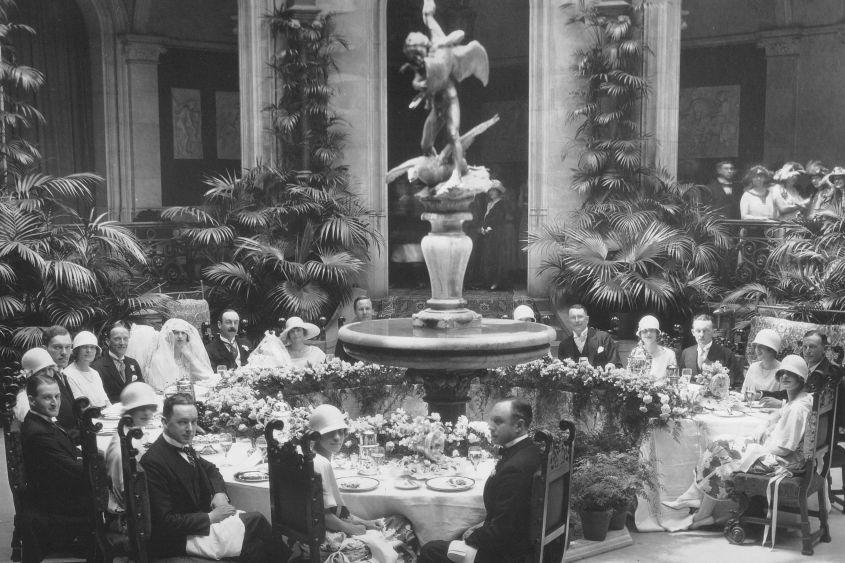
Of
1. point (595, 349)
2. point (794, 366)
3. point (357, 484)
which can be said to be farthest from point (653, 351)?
point (357, 484)

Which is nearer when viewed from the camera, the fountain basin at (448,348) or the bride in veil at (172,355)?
the fountain basin at (448,348)

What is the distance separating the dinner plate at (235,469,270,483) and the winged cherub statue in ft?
8.09

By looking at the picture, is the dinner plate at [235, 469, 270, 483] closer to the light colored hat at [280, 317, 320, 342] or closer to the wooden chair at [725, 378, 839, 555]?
the light colored hat at [280, 317, 320, 342]

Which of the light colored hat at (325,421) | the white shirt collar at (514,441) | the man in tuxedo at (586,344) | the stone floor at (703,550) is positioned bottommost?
the stone floor at (703,550)

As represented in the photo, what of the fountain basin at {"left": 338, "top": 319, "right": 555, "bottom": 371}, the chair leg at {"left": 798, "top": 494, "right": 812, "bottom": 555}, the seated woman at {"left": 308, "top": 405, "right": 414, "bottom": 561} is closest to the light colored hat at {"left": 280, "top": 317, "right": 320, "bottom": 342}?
the fountain basin at {"left": 338, "top": 319, "right": 555, "bottom": 371}

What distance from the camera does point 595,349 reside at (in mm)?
9656

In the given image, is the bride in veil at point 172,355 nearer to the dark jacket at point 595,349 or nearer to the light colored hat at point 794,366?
the dark jacket at point 595,349

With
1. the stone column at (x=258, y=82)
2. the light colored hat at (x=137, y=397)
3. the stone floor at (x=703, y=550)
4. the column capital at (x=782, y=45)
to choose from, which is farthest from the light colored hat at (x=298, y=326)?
the column capital at (x=782, y=45)

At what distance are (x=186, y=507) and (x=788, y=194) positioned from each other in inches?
412

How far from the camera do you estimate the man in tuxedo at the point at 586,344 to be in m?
9.64

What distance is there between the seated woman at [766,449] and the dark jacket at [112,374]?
14.9 feet

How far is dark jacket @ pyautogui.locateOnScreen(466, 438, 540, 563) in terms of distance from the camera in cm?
523

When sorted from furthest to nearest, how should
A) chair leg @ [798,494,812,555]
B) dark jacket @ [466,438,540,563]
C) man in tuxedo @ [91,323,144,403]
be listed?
man in tuxedo @ [91,323,144,403] < chair leg @ [798,494,812,555] < dark jacket @ [466,438,540,563]

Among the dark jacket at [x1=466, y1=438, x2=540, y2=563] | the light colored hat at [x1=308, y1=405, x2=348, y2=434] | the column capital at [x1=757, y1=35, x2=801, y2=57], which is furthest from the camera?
the column capital at [x1=757, y1=35, x2=801, y2=57]
